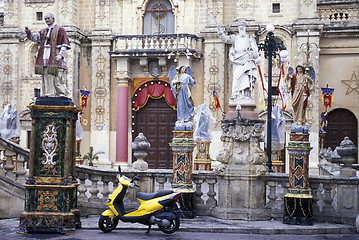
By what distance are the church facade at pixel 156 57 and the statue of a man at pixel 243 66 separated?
13546 mm

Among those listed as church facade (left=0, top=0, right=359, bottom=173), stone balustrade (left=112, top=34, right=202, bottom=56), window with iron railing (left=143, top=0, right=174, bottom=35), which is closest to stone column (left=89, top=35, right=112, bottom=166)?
church facade (left=0, top=0, right=359, bottom=173)

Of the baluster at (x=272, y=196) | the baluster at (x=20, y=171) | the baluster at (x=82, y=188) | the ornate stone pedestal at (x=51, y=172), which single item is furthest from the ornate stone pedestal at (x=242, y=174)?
the baluster at (x=20, y=171)

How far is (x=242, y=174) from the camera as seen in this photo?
12586 mm

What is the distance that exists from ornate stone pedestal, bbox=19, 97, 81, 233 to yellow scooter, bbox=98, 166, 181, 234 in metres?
0.76

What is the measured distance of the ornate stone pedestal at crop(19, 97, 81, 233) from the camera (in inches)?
427

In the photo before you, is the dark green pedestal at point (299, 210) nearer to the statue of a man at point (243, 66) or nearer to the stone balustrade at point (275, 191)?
the stone balustrade at point (275, 191)

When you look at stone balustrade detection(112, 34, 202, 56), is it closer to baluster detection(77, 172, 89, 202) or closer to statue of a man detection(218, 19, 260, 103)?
statue of a man detection(218, 19, 260, 103)

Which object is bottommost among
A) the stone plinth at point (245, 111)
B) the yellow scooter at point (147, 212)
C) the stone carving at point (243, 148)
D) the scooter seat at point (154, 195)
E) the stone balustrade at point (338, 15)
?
the yellow scooter at point (147, 212)

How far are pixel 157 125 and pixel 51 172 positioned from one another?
18382mm

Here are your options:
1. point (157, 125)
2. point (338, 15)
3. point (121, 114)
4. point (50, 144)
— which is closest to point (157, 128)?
point (157, 125)

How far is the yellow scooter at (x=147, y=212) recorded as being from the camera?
10828mm

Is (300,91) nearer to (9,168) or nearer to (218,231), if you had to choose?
(218,231)

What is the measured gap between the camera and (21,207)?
12523 millimetres

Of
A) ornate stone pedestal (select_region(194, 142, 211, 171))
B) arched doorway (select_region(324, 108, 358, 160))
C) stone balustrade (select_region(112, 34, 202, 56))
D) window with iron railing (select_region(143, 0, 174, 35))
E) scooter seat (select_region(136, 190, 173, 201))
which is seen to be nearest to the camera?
scooter seat (select_region(136, 190, 173, 201))
